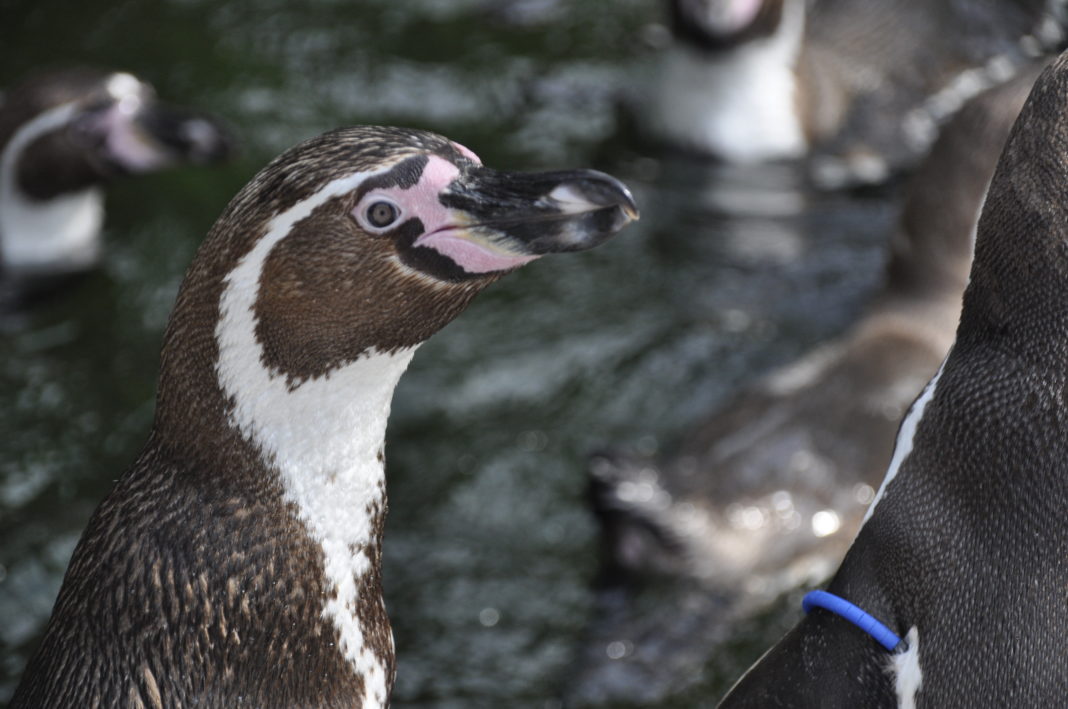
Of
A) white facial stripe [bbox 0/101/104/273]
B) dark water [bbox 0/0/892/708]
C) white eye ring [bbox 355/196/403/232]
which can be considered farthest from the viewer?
white facial stripe [bbox 0/101/104/273]

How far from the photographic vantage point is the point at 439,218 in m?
2.64

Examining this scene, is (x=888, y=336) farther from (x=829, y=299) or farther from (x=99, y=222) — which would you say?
(x=99, y=222)

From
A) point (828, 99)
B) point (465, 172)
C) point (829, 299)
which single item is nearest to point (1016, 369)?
point (465, 172)

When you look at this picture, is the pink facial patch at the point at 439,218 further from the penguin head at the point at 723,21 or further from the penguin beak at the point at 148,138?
the penguin head at the point at 723,21

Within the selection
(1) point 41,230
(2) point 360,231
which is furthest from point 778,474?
(1) point 41,230

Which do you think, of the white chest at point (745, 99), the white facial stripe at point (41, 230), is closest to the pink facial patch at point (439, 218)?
the white facial stripe at point (41, 230)

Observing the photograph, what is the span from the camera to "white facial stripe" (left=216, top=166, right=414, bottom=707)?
2.63 metres

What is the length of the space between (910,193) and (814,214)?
123 centimetres

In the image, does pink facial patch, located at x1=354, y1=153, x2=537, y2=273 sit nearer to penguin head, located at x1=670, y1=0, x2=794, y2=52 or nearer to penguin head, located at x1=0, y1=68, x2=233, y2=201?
penguin head, located at x1=0, y1=68, x2=233, y2=201

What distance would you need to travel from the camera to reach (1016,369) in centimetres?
266

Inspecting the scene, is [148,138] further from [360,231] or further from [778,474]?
[360,231]

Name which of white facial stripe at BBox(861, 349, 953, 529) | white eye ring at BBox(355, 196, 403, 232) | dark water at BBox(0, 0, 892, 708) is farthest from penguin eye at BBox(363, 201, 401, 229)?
dark water at BBox(0, 0, 892, 708)

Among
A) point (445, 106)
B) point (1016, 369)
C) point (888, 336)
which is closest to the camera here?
point (1016, 369)

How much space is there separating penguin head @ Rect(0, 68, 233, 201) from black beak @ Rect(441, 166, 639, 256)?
3734 millimetres
